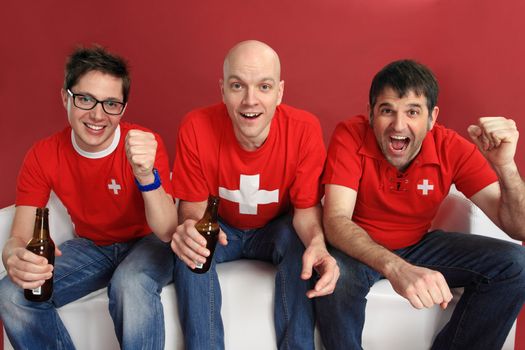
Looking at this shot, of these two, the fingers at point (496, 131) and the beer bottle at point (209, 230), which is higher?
the fingers at point (496, 131)

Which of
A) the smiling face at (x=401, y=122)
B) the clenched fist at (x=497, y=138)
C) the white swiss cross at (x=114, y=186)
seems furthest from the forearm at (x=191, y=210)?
the clenched fist at (x=497, y=138)

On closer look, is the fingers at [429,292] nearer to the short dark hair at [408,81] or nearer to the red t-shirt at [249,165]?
the red t-shirt at [249,165]

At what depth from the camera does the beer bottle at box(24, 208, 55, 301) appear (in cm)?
166

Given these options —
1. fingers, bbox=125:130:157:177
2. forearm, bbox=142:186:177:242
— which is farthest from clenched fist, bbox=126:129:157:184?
forearm, bbox=142:186:177:242

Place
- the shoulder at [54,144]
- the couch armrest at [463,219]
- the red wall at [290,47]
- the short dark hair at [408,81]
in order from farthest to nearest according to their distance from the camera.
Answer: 1. the red wall at [290,47]
2. the couch armrest at [463,219]
3. the shoulder at [54,144]
4. the short dark hair at [408,81]

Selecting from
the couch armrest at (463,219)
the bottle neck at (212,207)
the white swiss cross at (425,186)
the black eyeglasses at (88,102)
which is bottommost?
the couch armrest at (463,219)

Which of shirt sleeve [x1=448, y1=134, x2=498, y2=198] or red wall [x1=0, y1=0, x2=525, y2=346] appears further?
red wall [x1=0, y1=0, x2=525, y2=346]

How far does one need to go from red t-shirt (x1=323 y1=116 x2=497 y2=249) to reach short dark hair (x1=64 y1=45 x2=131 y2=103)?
2.57 feet

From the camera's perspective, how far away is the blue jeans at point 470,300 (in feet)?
5.75

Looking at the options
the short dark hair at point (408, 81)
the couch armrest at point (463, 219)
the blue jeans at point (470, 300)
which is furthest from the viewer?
the couch armrest at point (463, 219)

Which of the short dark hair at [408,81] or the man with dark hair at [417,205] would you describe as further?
the short dark hair at [408,81]

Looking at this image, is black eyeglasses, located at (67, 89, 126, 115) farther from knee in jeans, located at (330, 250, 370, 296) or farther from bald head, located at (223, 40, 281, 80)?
knee in jeans, located at (330, 250, 370, 296)

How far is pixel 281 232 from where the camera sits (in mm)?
1941

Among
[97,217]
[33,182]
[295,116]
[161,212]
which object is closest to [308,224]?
[295,116]
